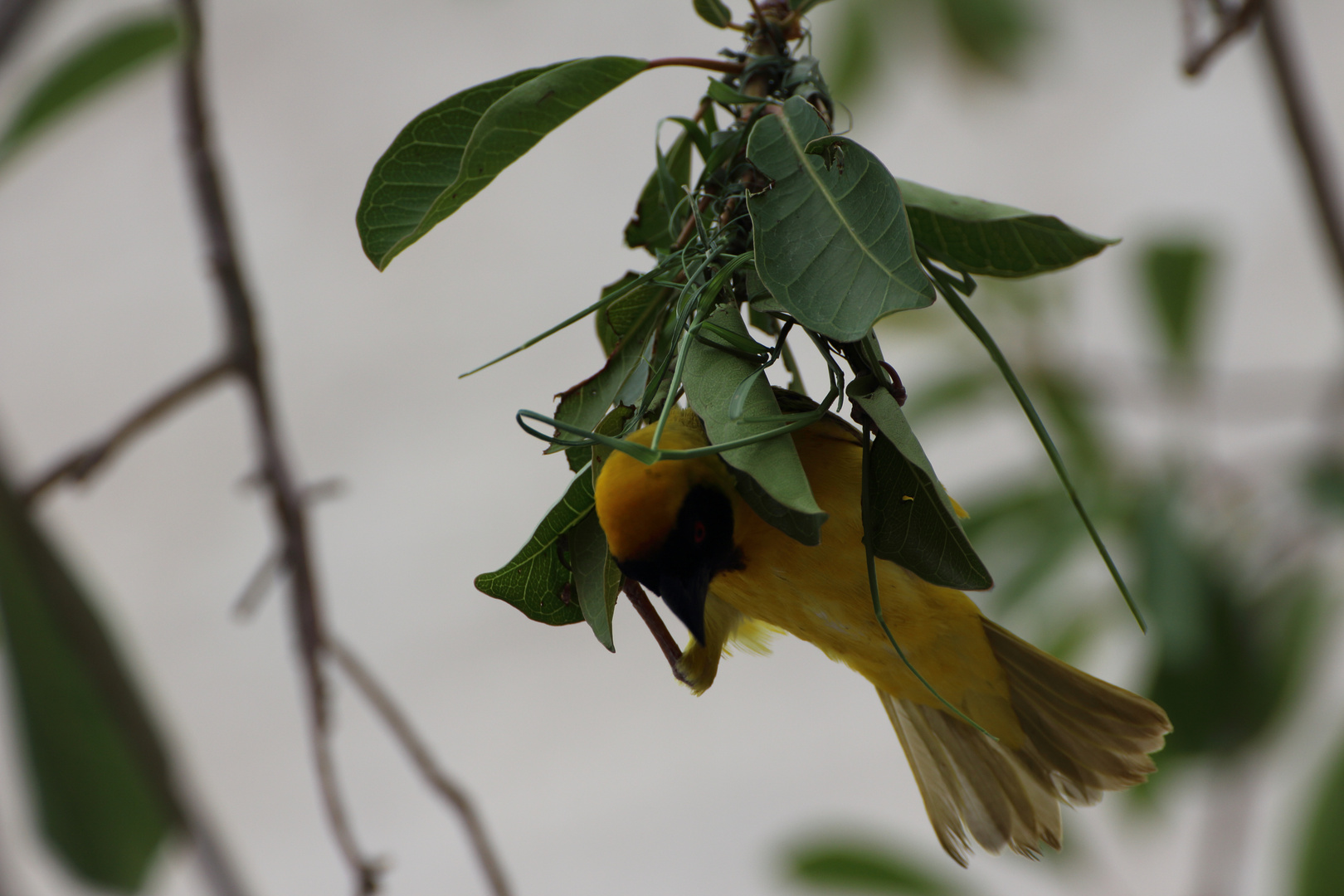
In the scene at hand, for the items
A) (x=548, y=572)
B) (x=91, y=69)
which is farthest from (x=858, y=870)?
(x=91, y=69)

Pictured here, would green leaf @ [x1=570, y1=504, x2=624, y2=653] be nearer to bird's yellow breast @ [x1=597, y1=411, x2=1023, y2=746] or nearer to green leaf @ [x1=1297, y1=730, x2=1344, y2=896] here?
bird's yellow breast @ [x1=597, y1=411, x2=1023, y2=746]

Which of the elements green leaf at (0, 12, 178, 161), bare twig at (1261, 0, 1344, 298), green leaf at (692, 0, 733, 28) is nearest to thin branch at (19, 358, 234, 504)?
green leaf at (0, 12, 178, 161)

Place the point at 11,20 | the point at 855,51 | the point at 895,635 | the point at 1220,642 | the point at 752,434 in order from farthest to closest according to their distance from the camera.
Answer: the point at 855,51 → the point at 1220,642 → the point at 895,635 → the point at 11,20 → the point at 752,434

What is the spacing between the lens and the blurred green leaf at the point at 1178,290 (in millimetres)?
1271

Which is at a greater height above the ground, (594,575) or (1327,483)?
(594,575)

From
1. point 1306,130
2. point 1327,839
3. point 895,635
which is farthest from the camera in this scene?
point 1327,839

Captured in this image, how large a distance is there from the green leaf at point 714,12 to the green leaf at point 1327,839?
1034 millimetres

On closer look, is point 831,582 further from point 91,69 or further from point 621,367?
point 91,69

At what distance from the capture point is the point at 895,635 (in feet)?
1.75

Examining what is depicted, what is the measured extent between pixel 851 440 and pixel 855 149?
0.49 feet

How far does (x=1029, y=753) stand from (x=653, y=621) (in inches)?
9.7

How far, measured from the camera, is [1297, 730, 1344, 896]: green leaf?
1.07 metres

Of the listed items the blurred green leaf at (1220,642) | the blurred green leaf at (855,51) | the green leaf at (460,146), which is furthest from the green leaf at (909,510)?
the blurred green leaf at (855,51)

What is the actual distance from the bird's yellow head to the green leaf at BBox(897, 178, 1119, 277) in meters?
0.12
